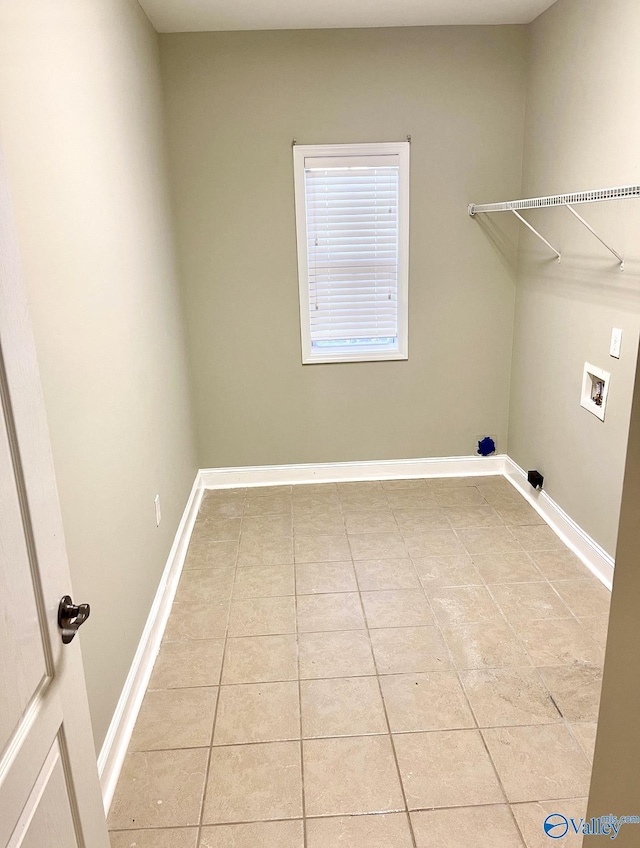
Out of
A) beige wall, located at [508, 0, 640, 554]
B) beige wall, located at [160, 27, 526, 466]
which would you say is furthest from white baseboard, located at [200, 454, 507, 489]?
beige wall, located at [508, 0, 640, 554]

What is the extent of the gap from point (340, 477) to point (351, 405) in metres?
0.49

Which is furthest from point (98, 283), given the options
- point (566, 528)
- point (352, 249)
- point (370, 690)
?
point (566, 528)

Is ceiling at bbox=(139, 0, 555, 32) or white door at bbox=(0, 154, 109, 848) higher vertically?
ceiling at bbox=(139, 0, 555, 32)

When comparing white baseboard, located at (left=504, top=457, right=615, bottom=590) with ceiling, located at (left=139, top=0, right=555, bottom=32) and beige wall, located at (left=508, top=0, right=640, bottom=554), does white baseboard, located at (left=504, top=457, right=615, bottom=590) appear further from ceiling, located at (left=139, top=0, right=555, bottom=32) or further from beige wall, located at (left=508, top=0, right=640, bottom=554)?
ceiling, located at (left=139, top=0, right=555, bottom=32)

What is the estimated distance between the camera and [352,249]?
3762 mm

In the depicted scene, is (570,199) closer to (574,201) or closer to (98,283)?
(574,201)

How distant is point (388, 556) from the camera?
317cm

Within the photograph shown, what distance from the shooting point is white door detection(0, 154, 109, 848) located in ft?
2.98

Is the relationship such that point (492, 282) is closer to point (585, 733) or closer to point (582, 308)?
point (582, 308)

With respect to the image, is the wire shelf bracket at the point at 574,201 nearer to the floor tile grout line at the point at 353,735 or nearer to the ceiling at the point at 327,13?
the ceiling at the point at 327,13

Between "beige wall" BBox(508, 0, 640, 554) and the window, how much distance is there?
664 millimetres

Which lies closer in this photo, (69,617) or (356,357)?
(69,617)

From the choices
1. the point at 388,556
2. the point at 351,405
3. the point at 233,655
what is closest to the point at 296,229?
the point at 351,405

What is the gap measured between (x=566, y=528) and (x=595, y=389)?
2.58ft
